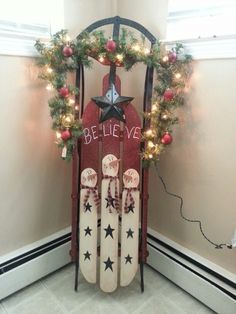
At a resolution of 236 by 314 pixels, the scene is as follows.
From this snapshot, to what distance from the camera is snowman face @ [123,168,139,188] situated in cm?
159

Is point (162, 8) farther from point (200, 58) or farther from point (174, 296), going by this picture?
point (174, 296)

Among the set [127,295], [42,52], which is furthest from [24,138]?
[127,295]

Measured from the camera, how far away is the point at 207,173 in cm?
157

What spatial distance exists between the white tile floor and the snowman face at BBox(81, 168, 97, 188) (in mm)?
690

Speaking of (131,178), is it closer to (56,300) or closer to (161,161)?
(161,161)

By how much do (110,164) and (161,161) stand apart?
1.32ft

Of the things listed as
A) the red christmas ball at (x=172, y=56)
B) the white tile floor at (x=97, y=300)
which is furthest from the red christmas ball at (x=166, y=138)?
the white tile floor at (x=97, y=300)

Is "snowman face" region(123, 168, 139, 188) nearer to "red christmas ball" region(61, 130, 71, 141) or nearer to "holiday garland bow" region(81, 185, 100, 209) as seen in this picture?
"holiday garland bow" region(81, 185, 100, 209)

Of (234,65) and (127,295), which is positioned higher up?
(234,65)

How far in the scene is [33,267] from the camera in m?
1.78

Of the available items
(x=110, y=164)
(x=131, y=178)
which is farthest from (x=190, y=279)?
(x=110, y=164)

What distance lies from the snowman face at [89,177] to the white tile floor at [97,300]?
69cm

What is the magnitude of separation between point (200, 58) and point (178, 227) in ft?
3.27

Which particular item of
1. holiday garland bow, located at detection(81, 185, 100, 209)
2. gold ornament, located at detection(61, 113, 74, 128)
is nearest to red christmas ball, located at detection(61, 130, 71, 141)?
gold ornament, located at detection(61, 113, 74, 128)
